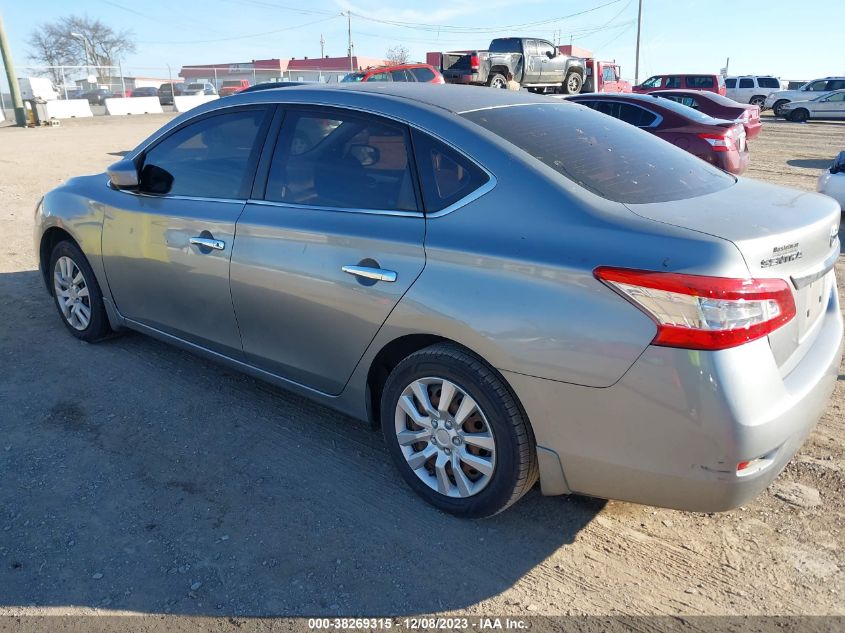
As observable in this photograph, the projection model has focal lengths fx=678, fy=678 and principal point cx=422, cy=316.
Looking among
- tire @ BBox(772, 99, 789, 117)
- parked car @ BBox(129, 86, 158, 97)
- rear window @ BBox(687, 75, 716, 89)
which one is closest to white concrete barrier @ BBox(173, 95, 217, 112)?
parked car @ BBox(129, 86, 158, 97)

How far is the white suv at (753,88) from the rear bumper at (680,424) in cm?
3721

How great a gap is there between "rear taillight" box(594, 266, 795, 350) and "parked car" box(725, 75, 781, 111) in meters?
37.2

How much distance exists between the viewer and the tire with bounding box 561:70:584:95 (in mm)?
24859

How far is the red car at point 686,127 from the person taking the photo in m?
9.20

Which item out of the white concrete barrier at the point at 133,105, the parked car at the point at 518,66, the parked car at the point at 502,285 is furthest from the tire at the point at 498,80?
the parked car at the point at 502,285

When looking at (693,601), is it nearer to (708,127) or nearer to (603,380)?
(603,380)

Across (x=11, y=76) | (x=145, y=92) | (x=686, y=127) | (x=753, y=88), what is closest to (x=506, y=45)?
(x=686, y=127)

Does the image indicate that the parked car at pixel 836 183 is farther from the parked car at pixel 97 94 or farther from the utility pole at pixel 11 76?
the parked car at pixel 97 94

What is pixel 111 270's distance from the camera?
14.2 ft

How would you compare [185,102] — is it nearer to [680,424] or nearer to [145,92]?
[145,92]

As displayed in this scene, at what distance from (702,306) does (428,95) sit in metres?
1.73

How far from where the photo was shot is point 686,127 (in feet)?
30.9

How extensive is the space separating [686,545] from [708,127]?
791 centimetres

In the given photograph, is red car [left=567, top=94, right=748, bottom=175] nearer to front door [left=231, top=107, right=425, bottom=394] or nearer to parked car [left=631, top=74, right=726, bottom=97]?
front door [left=231, top=107, right=425, bottom=394]
